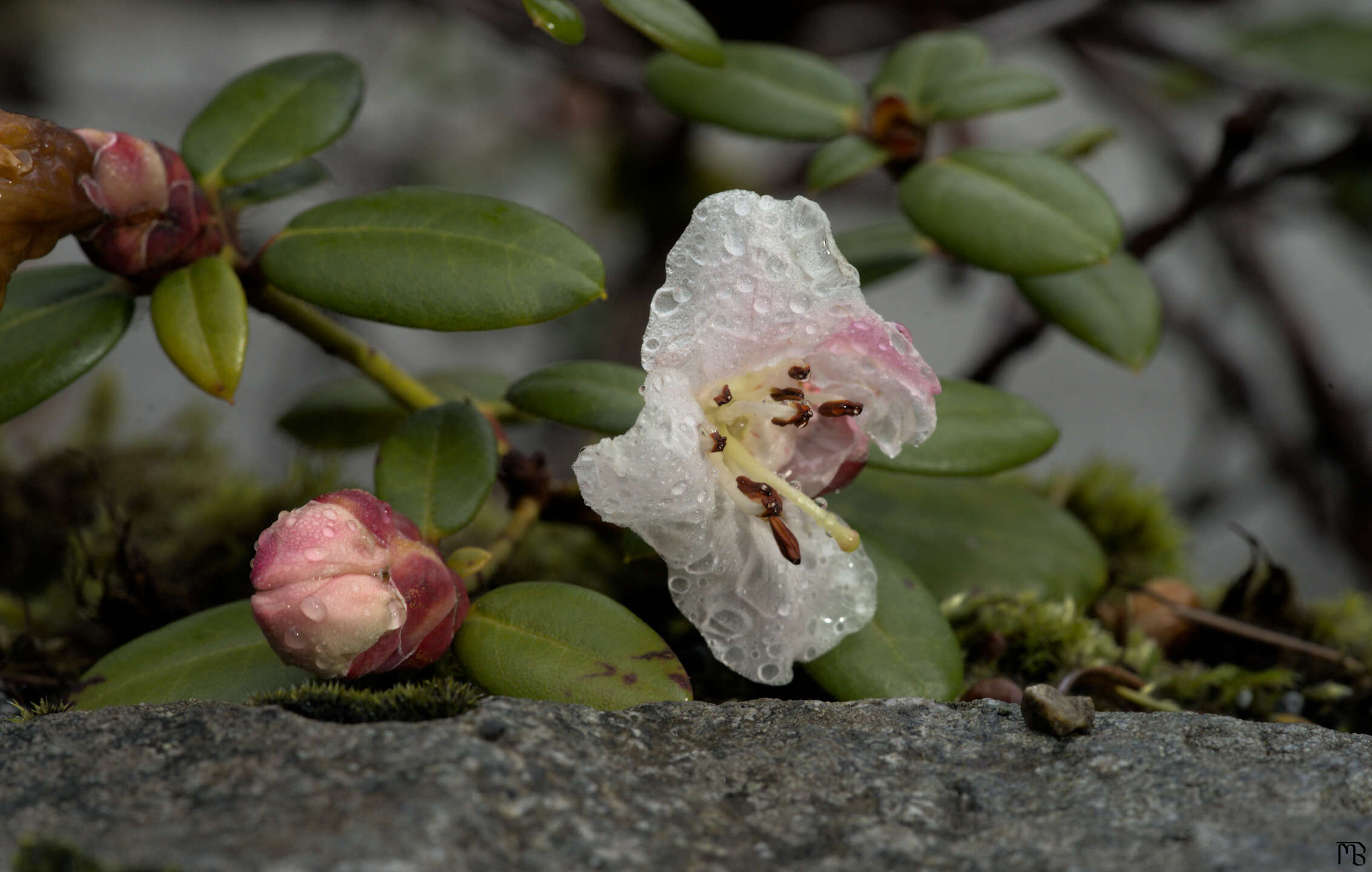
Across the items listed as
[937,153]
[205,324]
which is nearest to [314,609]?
[205,324]

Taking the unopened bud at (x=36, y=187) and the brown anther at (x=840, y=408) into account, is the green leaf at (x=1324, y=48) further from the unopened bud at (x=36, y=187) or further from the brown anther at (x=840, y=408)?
the unopened bud at (x=36, y=187)

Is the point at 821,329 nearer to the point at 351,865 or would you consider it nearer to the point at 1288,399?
the point at 351,865

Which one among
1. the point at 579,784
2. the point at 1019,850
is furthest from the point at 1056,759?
the point at 579,784

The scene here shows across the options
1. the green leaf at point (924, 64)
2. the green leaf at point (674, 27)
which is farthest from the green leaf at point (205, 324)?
the green leaf at point (924, 64)

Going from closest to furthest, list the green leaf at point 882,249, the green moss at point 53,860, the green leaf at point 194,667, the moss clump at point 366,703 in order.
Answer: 1. the green moss at point 53,860
2. the moss clump at point 366,703
3. the green leaf at point 194,667
4. the green leaf at point 882,249

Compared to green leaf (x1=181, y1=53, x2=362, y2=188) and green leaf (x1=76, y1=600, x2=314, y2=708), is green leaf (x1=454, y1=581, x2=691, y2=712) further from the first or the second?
green leaf (x1=181, y1=53, x2=362, y2=188)

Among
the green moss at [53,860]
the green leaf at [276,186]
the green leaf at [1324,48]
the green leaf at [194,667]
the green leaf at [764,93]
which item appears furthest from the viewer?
the green leaf at [1324,48]
